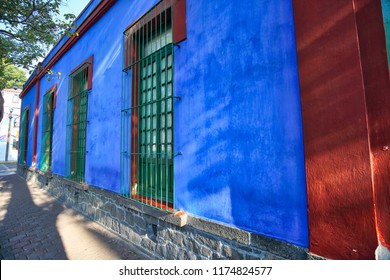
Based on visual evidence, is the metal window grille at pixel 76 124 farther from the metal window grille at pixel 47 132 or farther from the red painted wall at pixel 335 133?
the red painted wall at pixel 335 133

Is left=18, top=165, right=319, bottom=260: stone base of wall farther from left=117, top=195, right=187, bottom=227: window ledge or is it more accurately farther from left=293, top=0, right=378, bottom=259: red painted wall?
left=293, top=0, right=378, bottom=259: red painted wall

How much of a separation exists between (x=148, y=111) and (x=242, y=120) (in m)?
2.00

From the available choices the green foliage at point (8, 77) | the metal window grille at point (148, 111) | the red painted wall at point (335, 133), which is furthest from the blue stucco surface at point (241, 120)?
the green foliage at point (8, 77)

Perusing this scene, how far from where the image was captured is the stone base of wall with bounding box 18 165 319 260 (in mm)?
1945

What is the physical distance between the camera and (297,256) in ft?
5.65

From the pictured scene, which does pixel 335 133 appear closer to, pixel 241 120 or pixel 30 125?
pixel 241 120

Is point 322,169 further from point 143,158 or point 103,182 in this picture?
point 103,182

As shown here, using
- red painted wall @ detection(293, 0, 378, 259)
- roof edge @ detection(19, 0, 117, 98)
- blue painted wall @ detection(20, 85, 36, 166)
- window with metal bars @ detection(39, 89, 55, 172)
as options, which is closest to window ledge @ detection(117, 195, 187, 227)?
red painted wall @ detection(293, 0, 378, 259)

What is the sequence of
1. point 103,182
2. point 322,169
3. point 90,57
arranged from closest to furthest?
point 322,169, point 103,182, point 90,57

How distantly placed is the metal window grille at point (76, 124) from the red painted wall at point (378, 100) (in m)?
5.81

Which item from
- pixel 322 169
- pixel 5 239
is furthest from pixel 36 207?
pixel 322 169

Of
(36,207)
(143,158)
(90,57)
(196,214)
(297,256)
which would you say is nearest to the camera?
(297,256)

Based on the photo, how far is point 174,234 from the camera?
2.79 meters
